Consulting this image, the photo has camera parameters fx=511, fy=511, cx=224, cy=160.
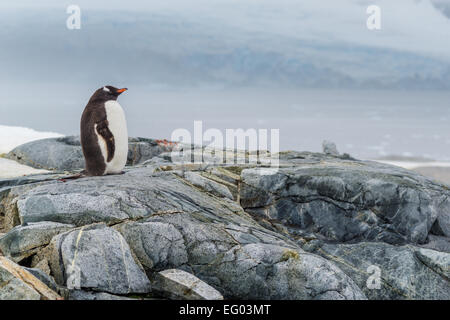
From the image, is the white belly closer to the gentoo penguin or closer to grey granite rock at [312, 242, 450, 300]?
the gentoo penguin

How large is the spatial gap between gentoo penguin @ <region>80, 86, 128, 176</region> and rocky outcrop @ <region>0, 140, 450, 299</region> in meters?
0.51

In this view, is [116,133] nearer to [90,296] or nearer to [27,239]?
[27,239]

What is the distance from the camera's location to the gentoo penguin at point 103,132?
9.65 meters

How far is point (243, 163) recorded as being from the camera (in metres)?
12.5

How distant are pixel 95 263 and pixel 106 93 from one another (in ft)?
13.3

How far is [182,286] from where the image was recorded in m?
6.88

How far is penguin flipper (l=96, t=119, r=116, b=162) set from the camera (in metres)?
9.65

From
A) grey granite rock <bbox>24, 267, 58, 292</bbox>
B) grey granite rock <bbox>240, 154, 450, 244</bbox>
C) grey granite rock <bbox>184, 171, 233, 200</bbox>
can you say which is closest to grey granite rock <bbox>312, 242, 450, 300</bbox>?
grey granite rock <bbox>240, 154, 450, 244</bbox>

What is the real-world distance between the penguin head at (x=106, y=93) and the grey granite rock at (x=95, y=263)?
3.38 metres

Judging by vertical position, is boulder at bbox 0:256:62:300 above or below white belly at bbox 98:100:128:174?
below

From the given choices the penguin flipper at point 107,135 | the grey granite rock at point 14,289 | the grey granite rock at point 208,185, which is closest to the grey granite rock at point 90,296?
the grey granite rock at point 14,289

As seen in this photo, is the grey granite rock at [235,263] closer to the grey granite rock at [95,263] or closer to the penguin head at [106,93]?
the grey granite rock at [95,263]

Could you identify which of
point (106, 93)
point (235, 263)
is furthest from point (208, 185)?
point (235, 263)
